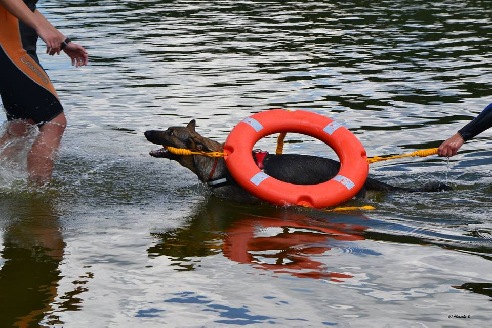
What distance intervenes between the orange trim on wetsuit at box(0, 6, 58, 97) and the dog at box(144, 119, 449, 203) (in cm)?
114

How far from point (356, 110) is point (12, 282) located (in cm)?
648

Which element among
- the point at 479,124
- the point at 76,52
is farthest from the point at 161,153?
the point at 479,124

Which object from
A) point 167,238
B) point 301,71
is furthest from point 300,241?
point 301,71

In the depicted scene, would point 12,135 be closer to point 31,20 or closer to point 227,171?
point 31,20

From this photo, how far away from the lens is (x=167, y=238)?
6.88 meters

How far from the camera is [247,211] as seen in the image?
7859mm

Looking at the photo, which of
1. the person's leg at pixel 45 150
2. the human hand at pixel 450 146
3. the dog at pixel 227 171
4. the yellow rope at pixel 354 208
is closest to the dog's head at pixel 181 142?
the dog at pixel 227 171

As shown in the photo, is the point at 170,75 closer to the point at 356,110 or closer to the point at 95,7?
the point at 356,110

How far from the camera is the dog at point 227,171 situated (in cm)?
817

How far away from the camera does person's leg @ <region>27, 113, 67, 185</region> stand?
26.0 ft

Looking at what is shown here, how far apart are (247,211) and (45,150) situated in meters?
1.74

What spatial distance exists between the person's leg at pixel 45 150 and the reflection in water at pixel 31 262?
0.89 ft

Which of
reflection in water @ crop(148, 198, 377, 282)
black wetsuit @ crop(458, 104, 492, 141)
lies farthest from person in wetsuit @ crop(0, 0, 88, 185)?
black wetsuit @ crop(458, 104, 492, 141)

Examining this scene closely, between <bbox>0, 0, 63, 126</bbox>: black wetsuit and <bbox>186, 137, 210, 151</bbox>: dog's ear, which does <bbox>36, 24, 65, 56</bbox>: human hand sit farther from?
<bbox>186, 137, 210, 151</bbox>: dog's ear
